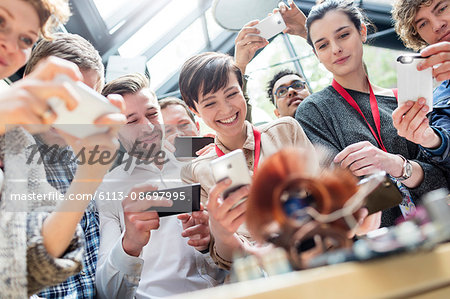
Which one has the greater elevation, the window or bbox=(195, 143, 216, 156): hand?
bbox=(195, 143, 216, 156): hand

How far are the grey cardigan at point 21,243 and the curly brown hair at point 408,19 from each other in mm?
1665

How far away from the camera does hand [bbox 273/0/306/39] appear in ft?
7.07

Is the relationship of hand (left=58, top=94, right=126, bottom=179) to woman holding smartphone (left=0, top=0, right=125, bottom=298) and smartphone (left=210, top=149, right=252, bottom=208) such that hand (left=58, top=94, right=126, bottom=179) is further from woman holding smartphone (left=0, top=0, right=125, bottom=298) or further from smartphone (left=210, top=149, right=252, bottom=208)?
smartphone (left=210, top=149, right=252, bottom=208)

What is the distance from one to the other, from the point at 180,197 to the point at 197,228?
9.9 inches

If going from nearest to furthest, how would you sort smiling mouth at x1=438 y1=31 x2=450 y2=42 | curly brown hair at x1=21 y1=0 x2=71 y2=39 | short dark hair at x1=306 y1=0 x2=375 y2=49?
curly brown hair at x1=21 y1=0 x2=71 y2=39, smiling mouth at x1=438 y1=31 x2=450 y2=42, short dark hair at x1=306 y1=0 x2=375 y2=49

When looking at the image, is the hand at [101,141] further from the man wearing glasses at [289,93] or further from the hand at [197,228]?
the man wearing glasses at [289,93]

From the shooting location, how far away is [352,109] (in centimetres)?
158

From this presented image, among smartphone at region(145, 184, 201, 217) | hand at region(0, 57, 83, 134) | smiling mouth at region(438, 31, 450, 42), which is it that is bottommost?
smiling mouth at region(438, 31, 450, 42)

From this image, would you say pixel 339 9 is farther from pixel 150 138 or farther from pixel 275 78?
pixel 275 78

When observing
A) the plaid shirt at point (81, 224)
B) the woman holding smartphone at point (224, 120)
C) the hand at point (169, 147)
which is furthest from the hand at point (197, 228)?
the hand at point (169, 147)

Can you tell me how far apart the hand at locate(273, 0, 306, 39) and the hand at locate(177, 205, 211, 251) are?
138 centimetres

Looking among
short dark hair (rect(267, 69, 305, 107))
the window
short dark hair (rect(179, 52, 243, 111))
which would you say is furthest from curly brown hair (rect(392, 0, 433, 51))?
the window

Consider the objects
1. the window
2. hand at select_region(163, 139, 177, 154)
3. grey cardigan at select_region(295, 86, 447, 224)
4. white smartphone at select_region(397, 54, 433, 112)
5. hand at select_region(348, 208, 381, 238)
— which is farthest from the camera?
the window

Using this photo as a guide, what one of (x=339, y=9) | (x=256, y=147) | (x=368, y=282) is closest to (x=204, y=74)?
(x=256, y=147)
